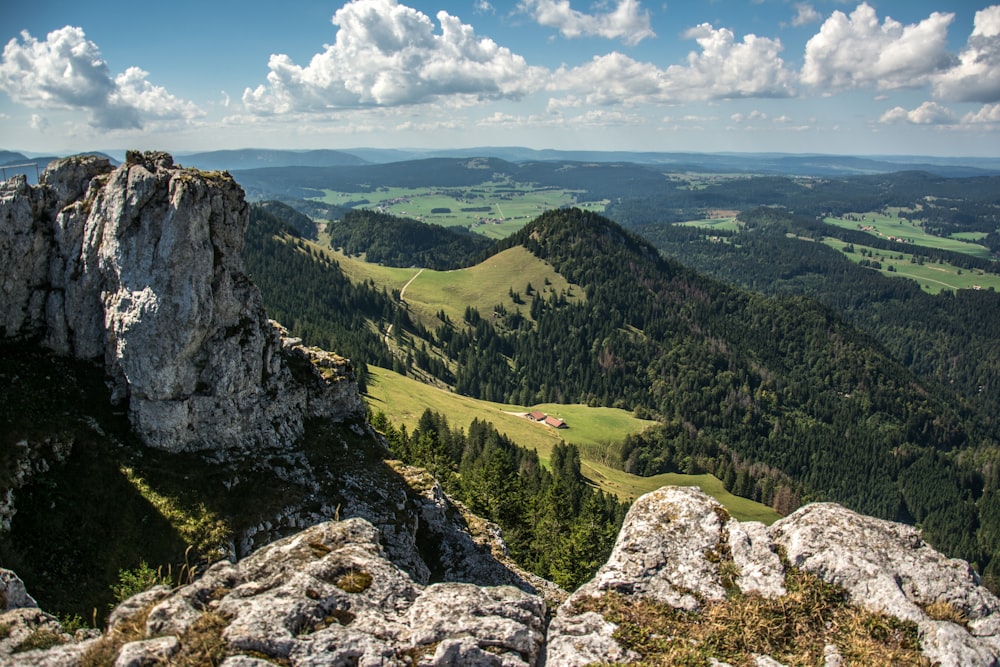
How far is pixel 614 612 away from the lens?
1797 cm

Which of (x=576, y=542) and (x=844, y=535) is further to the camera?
(x=576, y=542)

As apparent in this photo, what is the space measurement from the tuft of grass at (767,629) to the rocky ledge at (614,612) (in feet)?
0.13

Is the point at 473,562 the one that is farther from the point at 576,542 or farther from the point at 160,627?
the point at 160,627

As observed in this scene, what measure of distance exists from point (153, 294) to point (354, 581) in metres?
26.2

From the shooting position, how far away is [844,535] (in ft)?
63.4

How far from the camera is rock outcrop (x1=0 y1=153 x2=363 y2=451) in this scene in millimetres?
35625

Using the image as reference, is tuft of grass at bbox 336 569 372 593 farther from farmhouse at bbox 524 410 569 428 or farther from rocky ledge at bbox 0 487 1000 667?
farmhouse at bbox 524 410 569 428

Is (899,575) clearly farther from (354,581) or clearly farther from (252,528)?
(252,528)

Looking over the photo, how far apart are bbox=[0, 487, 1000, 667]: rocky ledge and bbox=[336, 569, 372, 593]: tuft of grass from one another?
4cm

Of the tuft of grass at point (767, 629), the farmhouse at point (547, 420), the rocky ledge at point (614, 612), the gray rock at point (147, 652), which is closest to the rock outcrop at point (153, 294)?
the rocky ledge at point (614, 612)

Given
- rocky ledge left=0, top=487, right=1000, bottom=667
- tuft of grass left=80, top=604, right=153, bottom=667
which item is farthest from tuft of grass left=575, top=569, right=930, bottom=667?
tuft of grass left=80, top=604, right=153, bottom=667

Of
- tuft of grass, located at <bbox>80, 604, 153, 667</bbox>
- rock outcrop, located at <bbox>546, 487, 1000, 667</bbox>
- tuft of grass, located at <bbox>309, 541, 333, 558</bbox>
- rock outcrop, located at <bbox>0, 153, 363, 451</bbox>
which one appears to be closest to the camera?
tuft of grass, located at <bbox>80, 604, 153, 667</bbox>

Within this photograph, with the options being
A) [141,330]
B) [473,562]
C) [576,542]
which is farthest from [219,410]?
[576,542]

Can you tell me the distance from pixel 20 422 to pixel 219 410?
1000 centimetres
